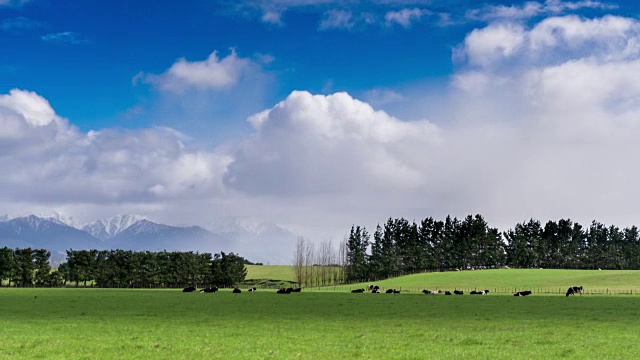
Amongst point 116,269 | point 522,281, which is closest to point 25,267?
point 116,269

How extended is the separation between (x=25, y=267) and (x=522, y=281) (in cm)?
13111

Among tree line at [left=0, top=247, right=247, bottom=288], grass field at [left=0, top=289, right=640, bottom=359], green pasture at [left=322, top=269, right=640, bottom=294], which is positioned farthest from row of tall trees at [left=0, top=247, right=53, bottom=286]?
grass field at [left=0, top=289, right=640, bottom=359]

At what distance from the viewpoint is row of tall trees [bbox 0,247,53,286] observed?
162 m

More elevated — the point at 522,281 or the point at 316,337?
the point at 522,281

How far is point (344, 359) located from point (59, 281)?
163526mm

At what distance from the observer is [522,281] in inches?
5768

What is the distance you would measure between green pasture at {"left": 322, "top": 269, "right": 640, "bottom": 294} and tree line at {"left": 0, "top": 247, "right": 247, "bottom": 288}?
47743 mm

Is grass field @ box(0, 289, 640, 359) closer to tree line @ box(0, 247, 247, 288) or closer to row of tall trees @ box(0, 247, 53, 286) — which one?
tree line @ box(0, 247, 247, 288)

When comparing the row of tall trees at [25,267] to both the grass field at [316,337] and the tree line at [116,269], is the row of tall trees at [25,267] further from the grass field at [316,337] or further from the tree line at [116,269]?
the grass field at [316,337]

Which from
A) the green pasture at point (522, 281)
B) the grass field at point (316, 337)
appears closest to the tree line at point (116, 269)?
the green pasture at point (522, 281)

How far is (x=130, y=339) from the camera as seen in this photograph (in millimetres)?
29938

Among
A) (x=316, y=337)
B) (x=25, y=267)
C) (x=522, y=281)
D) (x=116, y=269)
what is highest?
(x=25, y=267)

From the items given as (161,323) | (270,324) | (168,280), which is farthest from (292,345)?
(168,280)

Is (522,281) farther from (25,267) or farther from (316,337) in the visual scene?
(25,267)
